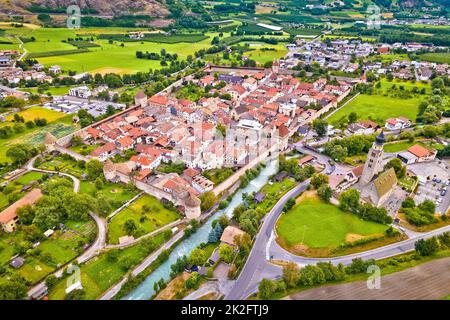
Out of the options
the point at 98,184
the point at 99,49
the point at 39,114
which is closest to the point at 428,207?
the point at 98,184

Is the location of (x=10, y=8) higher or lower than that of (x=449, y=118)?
higher

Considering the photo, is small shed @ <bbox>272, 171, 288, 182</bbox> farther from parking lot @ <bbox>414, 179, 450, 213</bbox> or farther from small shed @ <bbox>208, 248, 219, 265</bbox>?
parking lot @ <bbox>414, 179, 450, 213</bbox>

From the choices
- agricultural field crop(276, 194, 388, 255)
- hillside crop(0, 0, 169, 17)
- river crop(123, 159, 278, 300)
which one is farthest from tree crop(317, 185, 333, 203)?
hillside crop(0, 0, 169, 17)

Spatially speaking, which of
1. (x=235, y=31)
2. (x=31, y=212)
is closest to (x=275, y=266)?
(x=31, y=212)

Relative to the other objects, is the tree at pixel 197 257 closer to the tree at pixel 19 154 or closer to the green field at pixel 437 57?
the tree at pixel 19 154

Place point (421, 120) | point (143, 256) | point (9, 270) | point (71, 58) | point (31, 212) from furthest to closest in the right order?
1. point (71, 58)
2. point (421, 120)
3. point (31, 212)
4. point (143, 256)
5. point (9, 270)

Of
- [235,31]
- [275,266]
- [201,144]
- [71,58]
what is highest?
[235,31]

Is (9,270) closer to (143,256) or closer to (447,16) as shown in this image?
(143,256)
